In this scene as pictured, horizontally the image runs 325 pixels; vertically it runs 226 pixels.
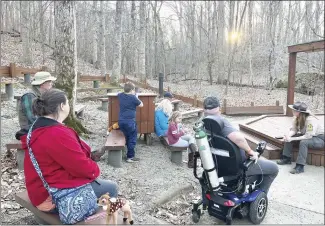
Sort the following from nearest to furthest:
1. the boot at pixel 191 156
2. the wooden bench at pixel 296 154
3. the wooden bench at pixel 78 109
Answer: the boot at pixel 191 156
the wooden bench at pixel 296 154
the wooden bench at pixel 78 109

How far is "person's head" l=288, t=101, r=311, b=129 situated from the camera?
5562 millimetres

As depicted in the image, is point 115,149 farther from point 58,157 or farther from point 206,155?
point 58,157

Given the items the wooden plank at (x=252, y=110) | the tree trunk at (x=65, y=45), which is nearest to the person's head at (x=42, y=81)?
the tree trunk at (x=65, y=45)

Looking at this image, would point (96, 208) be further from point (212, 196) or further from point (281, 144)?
point (281, 144)

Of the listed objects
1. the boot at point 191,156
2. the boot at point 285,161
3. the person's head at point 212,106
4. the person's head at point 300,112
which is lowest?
the boot at point 285,161

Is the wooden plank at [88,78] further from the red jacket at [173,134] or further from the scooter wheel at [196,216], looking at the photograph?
the scooter wheel at [196,216]

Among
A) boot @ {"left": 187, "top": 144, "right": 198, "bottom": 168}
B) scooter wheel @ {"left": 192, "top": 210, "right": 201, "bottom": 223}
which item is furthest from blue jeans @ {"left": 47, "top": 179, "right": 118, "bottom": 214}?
boot @ {"left": 187, "top": 144, "right": 198, "bottom": 168}

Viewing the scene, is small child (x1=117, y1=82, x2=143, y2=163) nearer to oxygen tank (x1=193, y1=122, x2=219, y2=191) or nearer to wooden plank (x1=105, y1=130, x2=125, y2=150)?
wooden plank (x1=105, y1=130, x2=125, y2=150)

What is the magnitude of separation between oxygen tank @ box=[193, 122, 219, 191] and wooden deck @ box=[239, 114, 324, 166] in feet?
10.9

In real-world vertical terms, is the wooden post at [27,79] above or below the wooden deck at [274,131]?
above

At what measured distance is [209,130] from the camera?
12.0 feet

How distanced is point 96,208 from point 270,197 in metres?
3.00

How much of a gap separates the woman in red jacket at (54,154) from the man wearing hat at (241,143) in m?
1.56

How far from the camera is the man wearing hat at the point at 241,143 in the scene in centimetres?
352
